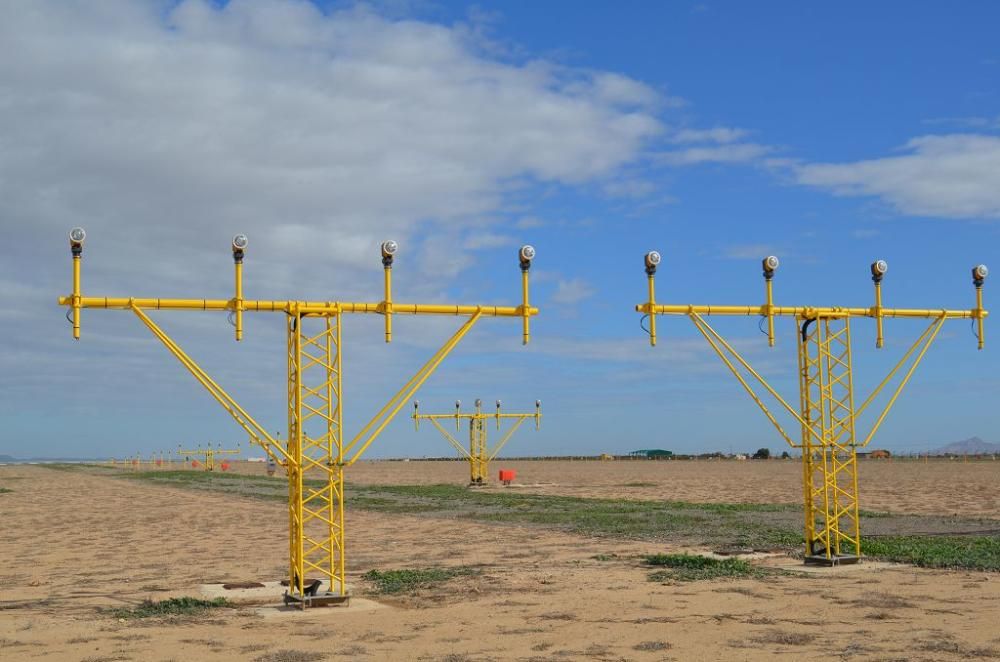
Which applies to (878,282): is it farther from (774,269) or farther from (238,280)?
(238,280)

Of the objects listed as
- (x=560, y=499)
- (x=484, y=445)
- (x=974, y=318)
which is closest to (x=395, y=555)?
(x=974, y=318)

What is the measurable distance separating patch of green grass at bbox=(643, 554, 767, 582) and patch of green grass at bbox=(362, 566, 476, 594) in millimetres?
3948

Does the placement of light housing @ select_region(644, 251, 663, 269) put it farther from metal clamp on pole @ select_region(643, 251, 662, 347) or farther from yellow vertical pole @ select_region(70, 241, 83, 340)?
yellow vertical pole @ select_region(70, 241, 83, 340)

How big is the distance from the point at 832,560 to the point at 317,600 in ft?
34.0

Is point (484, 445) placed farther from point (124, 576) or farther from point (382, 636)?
point (382, 636)

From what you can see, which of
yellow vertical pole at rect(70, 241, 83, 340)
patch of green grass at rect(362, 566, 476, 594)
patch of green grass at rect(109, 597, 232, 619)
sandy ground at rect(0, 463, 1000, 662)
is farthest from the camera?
patch of green grass at rect(362, 566, 476, 594)

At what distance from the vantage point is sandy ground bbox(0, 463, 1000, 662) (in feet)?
44.2

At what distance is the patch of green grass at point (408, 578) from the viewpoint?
62.7ft

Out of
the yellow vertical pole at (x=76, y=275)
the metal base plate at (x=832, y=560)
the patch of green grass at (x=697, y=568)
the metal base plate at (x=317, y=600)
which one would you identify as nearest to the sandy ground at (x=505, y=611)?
the metal base plate at (x=317, y=600)

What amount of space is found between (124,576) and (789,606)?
46.5ft

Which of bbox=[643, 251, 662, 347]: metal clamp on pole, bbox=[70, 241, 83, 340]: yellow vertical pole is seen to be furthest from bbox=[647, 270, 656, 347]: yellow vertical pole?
bbox=[70, 241, 83, 340]: yellow vertical pole

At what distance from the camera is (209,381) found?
15.8 m

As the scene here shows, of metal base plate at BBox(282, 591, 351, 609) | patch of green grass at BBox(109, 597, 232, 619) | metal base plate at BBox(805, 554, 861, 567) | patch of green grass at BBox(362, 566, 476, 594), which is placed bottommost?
patch of green grass at BBox(362, 566, 476, 594)

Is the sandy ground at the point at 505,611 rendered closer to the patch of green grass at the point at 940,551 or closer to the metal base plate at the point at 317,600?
the metal base plate at the point at 317,600
